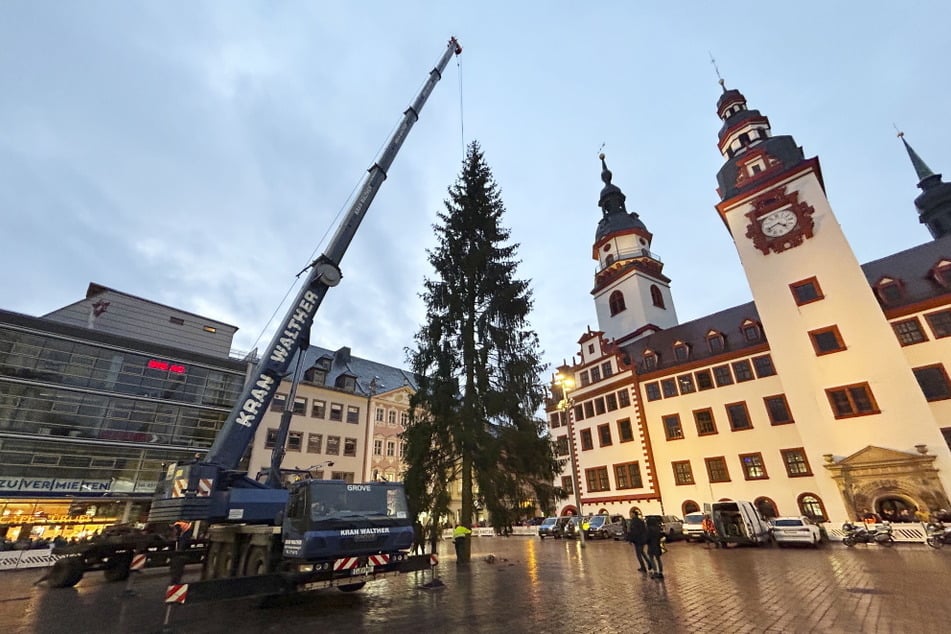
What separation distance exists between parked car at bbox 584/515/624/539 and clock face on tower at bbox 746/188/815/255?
2297cm

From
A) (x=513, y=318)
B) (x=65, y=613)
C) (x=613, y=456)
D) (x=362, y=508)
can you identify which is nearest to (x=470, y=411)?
(x=513, y=318)

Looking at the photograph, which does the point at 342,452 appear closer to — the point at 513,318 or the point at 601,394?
the point at 601,394

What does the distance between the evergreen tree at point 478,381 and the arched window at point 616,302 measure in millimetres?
30436

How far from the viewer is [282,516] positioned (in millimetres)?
10352

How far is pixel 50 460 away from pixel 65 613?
2352 cm

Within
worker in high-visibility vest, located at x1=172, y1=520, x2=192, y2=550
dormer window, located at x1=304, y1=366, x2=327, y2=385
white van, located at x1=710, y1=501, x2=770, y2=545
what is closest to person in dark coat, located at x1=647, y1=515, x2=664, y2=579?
white van, located at x1=710, y1=501, x2=770, y2=545

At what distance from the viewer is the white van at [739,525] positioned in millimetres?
21078

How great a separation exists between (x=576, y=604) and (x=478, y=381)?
9.59 m

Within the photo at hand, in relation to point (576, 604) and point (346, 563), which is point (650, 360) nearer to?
point (576, 604)

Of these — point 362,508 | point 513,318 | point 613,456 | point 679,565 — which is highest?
point 513,318

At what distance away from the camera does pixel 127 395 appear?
94.7 feet

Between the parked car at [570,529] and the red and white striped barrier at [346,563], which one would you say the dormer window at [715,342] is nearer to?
the parked car at [570,529]

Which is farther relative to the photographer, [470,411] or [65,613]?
[470,411]

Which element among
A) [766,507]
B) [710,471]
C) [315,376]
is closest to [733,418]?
[710,471]
